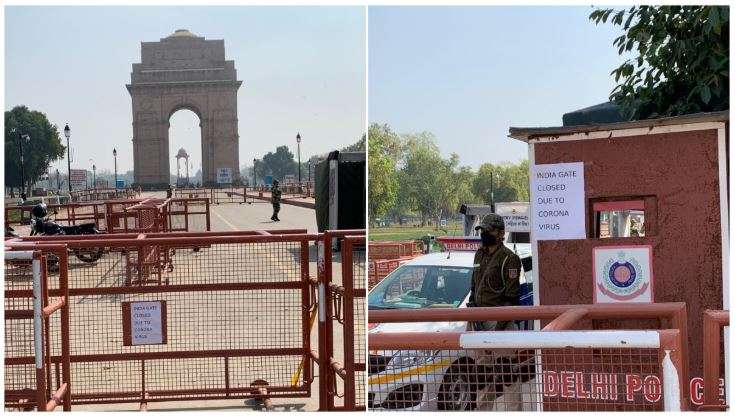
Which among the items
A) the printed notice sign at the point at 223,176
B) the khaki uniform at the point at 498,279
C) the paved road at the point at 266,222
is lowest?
the paved road at the point at 266,222

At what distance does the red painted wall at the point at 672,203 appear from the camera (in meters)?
5.31

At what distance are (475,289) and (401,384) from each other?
3032 mm

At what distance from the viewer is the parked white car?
3.90 m

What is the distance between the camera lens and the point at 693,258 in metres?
5.36

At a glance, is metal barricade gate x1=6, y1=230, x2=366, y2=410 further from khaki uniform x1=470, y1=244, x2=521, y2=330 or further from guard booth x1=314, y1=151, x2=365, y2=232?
guard booth x1=314, y1=151, x2=365, y2=232

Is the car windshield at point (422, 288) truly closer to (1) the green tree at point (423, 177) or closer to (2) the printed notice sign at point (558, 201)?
(2) the printed notice sign at point (558, 201)

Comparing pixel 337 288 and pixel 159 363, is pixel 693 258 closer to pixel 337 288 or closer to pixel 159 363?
pixel 337 288

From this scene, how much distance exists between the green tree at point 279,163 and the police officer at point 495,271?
18265 cm

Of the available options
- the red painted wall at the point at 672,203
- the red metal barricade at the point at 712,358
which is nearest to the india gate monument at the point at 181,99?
the red painted wall at the point at 672,203

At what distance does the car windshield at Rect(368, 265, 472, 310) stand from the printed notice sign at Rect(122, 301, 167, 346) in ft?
7.61

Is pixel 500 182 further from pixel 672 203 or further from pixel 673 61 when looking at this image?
pixel 672 203

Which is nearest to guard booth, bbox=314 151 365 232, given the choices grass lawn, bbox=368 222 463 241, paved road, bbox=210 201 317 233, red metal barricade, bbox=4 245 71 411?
paved road, bbox=210 201 317 233

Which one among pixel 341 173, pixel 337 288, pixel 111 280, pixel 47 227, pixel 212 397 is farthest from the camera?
pixel 341 173

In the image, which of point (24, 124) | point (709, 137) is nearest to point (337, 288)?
point (709, 137)
